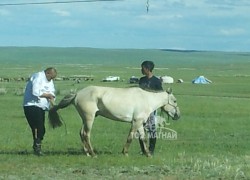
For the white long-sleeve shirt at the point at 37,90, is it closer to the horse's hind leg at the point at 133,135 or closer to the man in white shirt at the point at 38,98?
the man in white shirt at the point at 38,98

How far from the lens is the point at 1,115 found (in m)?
33.3

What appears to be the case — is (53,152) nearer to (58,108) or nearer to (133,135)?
(58,108)

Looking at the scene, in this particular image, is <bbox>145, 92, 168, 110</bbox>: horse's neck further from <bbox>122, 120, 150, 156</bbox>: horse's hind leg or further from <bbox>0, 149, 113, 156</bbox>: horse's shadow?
<bbox>0, 149, 113, 156</bbox>: horse's shadow

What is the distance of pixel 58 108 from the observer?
1537 centimetres

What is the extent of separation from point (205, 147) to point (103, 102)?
14.7ft

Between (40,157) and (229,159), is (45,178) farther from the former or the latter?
(229,159)

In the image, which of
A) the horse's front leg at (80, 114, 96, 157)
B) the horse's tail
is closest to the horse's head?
the horse's front leg at (80, 114, 96, 157)

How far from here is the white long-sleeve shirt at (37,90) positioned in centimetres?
1471

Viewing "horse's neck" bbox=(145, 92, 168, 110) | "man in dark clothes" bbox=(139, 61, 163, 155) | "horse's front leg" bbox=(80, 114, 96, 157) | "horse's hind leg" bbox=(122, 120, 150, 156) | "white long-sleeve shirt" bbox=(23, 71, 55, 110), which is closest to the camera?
"white long-sleeve shirt" bbox=(23, 71, 55, 110)

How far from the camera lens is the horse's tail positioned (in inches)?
600

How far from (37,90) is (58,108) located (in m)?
0.86

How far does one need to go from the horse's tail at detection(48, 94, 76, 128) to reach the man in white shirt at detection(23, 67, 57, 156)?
0.99 feet

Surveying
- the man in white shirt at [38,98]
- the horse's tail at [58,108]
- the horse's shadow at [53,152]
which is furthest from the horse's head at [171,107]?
the man in white shirt at [38,98]

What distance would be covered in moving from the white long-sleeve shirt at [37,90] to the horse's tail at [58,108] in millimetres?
359
